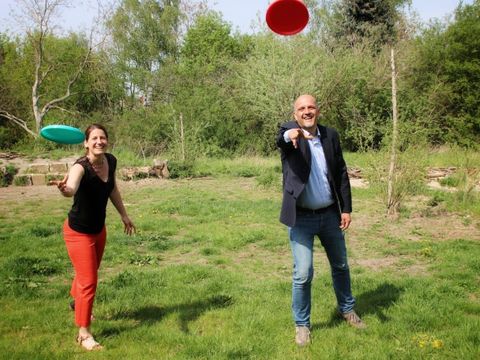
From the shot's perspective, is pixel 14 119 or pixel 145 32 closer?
pixel 14 119

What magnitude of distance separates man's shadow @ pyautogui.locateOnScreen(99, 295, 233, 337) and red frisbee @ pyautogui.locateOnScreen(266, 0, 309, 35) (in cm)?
332

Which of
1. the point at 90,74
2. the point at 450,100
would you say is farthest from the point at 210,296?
the point at 90,74

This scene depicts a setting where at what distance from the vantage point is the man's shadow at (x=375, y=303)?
438cm

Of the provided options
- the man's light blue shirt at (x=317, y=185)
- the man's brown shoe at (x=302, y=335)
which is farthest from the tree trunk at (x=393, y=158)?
the man's brown shoe at (x=302, y=335)

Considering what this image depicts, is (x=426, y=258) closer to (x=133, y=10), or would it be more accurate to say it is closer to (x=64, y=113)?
(x=64, y=113)

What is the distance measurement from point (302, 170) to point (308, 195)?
234mm

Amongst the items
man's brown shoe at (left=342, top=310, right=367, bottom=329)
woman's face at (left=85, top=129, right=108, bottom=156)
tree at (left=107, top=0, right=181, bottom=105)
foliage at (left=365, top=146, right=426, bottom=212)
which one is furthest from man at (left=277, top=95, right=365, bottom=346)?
tree at (left=107, top=0, right=181, bottom=105)

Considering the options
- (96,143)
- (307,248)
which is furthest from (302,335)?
(96,143)

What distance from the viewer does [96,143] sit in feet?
12.8

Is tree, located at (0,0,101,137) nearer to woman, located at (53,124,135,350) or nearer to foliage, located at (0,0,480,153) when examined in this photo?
foliage, located at (0,0,480,153)

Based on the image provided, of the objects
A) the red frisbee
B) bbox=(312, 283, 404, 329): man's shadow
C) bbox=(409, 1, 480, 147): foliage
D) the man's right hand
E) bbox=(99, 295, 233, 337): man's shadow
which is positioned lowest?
bbox=(99, 295, 233, 337): man's shadow

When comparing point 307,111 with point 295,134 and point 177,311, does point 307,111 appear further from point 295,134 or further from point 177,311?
point 177,311

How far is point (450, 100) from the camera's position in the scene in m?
25.3

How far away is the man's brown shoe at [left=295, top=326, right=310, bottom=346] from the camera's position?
387 cm
